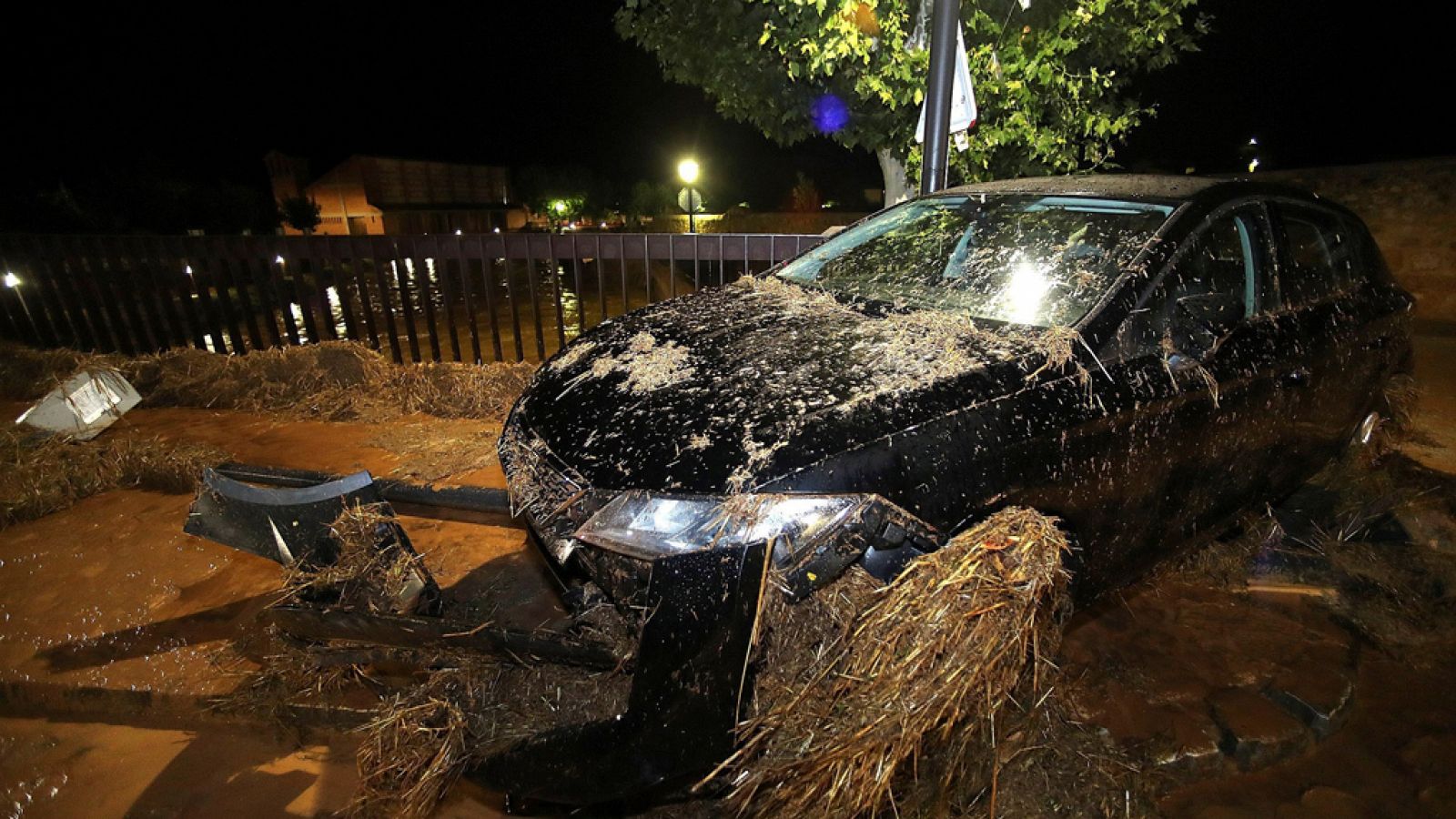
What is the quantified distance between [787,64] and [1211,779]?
5.33 m

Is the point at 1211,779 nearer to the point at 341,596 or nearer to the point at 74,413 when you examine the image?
the point at 341,596

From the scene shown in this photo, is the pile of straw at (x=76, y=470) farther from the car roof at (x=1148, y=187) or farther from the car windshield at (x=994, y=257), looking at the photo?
the car roof at (x=1148, y=187)

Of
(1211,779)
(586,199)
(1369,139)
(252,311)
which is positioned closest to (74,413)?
(252,311)

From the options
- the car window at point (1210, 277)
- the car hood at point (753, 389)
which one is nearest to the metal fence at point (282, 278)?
the car hood at point (753, 389)

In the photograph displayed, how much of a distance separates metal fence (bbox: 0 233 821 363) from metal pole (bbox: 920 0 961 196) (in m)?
1.22

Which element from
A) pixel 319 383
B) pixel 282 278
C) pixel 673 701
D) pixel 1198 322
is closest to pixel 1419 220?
pixel 1198 322

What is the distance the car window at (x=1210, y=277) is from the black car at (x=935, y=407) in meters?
0.01

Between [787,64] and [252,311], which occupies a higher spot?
[787,64]

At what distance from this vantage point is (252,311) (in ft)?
22.6

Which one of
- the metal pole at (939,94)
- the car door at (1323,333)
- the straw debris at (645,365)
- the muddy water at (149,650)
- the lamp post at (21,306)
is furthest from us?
the lamp post at (21,306)

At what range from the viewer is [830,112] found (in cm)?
577

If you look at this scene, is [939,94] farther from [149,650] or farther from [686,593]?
[149,650]

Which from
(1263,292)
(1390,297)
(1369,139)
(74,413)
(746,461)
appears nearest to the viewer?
(746,461)

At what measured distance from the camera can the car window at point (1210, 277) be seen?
91.2 inches
